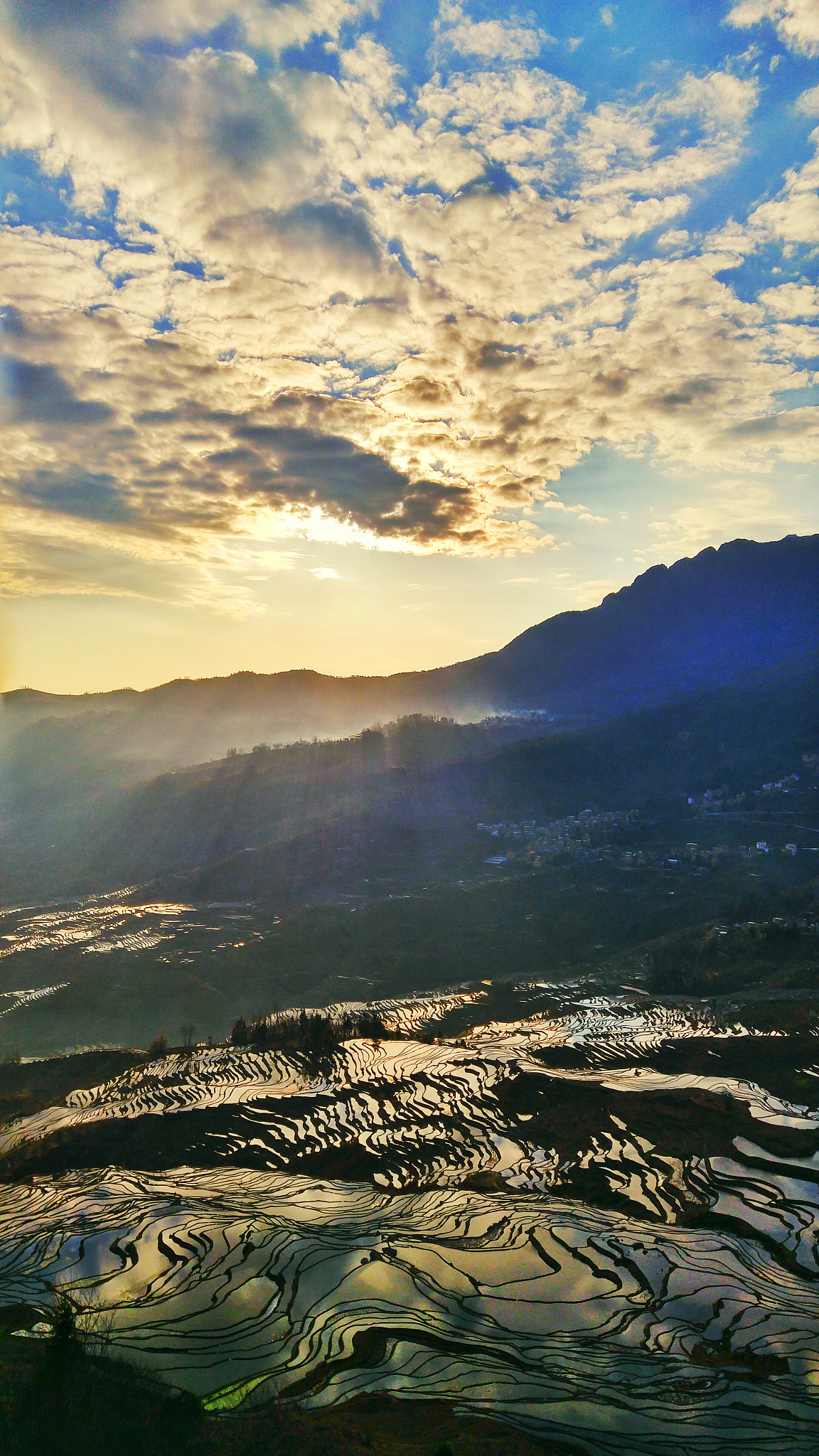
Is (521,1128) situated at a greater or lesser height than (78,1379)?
lesser

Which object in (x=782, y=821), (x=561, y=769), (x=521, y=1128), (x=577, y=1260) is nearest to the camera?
(x=577, y=1260)

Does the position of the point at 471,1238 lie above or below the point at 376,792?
above

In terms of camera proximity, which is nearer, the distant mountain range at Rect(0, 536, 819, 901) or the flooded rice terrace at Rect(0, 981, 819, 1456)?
the flooded rice terrace at Rect(0, 981, 819, 1456)

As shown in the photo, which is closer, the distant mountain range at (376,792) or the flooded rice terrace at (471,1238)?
the flooded rice terrace at (471,1238)

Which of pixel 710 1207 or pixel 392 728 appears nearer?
pixel 710 1207

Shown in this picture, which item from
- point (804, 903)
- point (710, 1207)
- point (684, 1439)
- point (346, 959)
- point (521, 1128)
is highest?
point (684, 1439)

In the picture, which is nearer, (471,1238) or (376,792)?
(471,1238)

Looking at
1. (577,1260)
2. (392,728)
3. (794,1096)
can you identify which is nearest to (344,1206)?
(577,1260)

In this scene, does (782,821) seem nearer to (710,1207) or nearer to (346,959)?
(346,959)
